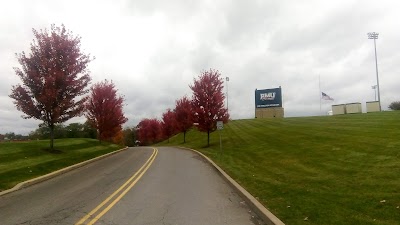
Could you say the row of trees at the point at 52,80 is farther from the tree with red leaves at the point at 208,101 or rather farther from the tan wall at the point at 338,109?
the tan wall at the point at 338,109

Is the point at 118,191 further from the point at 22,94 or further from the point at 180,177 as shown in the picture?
the point at 22,94

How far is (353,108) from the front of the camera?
4797 centimetres

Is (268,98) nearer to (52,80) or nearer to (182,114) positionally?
(182,114)

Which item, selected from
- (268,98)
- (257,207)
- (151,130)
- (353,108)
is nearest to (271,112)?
(268,98)

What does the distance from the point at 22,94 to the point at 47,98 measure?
67.0 inches

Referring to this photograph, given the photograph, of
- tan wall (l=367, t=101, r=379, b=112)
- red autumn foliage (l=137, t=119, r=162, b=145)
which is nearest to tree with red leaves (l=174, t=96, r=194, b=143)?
tan wall (l=367, t=101, r=379, b=112)

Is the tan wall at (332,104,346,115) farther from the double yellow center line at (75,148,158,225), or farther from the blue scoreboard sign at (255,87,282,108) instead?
the double yellow center line at (75,148,158,225)

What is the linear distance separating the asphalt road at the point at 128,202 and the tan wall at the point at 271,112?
194 ft

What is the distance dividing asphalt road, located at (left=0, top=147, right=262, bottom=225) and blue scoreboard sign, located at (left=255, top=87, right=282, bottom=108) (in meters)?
60.2

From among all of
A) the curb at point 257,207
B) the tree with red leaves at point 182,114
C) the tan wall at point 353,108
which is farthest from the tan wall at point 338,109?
the curb at point 257,207

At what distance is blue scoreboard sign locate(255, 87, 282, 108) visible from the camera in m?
73.8

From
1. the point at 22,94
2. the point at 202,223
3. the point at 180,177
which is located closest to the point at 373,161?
the point at 180,177

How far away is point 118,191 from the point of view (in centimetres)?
1196

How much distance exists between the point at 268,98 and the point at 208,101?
133ft
